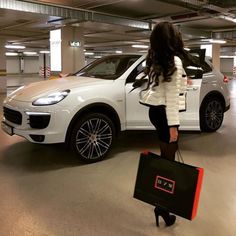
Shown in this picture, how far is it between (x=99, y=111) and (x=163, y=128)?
5.96ft

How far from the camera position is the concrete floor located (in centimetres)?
236

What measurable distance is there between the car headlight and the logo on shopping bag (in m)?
1.80

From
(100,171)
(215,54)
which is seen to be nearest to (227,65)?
(215,54)

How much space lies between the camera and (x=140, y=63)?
438cm

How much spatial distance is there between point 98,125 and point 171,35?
6.57ft

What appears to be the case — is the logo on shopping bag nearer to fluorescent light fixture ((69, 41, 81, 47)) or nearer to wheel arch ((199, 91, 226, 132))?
wheel arch ((199, 91, 226, 132))

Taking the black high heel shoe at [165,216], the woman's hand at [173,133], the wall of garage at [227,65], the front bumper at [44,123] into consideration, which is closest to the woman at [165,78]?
the woman's hand at [173,133]

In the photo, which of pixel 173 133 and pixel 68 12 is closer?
pixel 173 133

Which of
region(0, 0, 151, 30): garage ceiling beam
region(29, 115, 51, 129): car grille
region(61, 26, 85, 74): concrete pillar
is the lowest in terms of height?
region(29, 115, 51, 129): car grille

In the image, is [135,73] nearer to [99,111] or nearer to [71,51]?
[99,111]

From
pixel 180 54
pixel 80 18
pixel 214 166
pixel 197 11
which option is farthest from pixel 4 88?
pixel 180 54

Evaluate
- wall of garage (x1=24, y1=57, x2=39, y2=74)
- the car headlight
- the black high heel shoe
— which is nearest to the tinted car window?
the car headlight

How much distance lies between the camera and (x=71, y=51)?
10.4m

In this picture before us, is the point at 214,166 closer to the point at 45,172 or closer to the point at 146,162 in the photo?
the point at 146,162
